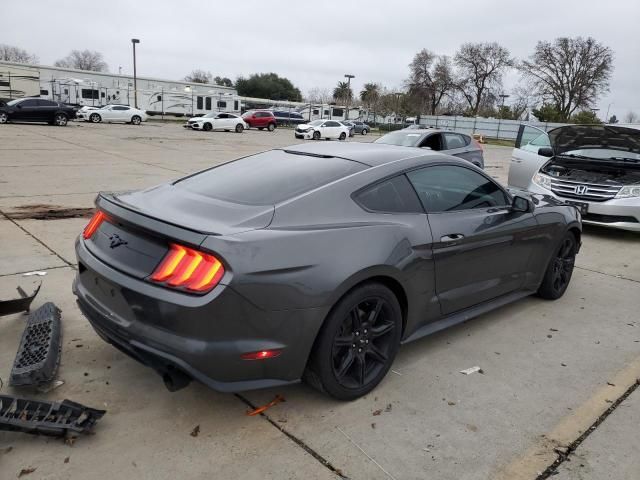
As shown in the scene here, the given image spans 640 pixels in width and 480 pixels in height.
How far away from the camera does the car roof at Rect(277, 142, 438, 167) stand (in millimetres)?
3570

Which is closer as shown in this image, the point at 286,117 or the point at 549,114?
the point at 286,117

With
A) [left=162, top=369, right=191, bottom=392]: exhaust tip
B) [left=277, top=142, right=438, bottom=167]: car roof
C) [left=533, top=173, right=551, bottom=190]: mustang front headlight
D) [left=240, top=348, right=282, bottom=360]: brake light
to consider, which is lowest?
[left=162, top=369, right=191, bottom=392]: exhaust tip

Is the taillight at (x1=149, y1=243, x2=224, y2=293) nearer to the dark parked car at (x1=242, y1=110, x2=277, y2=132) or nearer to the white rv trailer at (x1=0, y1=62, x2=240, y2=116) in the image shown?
the dark parked car at (x1=242, y1=110, x2=277, y2=132)

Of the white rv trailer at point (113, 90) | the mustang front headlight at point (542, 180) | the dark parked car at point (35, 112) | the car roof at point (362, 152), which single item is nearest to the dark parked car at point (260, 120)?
the white rv trailer at point (113, 90)

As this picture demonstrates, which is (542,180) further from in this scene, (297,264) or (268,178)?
(297,264)

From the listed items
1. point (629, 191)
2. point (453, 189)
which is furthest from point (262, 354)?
point (629, 191)

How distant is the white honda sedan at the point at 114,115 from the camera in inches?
1410

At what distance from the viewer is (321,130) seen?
113ft

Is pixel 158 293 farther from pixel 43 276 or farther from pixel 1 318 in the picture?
pixel 43 276

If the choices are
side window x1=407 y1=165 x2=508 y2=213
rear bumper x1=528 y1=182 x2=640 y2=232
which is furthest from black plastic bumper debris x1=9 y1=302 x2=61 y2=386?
rear bumper x1=528 y1=182 x2=640 y2=232

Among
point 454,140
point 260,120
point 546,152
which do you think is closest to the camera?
point 546,152

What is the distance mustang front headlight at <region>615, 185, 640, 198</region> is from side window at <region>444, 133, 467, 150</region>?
14.7 ft

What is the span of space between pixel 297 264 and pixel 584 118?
2403 inches

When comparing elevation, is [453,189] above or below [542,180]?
above
